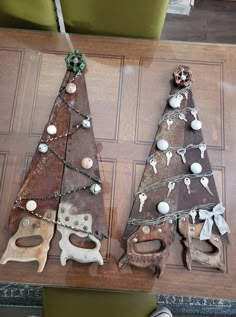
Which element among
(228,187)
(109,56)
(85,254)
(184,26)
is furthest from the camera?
(184,26)

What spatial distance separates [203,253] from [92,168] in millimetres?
467

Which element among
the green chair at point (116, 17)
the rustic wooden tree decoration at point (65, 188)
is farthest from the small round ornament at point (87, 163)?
the green chair at point (116, 17)

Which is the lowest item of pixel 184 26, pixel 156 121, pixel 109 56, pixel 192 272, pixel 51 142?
pixel 192 272

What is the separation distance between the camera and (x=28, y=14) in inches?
55.9

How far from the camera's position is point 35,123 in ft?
4.36

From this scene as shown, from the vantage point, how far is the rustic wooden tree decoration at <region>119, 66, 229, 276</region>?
46.1 inches

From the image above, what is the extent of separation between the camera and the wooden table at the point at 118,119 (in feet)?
3.82

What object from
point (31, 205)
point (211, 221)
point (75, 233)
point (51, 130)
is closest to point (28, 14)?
point (51, 130)

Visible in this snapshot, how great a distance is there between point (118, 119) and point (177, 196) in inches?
14.1

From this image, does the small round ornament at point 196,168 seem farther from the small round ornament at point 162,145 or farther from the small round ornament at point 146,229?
the small round ornament at point 146,229

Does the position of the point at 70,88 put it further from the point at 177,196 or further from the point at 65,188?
the point at 177,196

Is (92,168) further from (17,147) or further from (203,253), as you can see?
(203,253)

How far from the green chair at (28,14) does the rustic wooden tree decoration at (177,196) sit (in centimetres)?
55

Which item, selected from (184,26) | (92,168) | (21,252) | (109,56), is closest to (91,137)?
(92,168)
